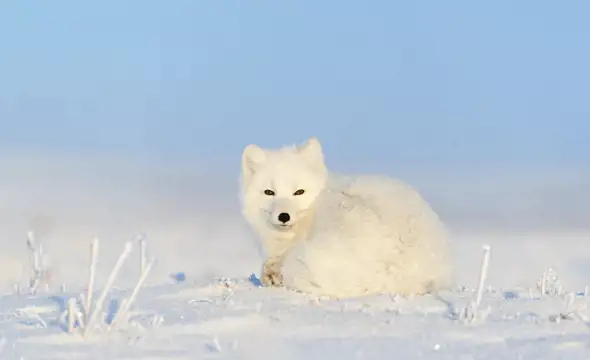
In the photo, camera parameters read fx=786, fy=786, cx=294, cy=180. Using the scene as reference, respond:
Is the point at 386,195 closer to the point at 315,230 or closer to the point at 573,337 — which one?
the point at 315,230

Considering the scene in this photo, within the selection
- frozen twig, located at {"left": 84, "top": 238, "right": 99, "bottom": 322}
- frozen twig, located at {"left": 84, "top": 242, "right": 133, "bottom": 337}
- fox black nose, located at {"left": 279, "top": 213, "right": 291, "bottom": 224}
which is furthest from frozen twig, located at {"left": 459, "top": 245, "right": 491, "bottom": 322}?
fox black nose, located at {"left": 279, "top": 213, "right": 291, "bottom": 224}

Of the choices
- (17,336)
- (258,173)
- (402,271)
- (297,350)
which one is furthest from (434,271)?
(17,336)

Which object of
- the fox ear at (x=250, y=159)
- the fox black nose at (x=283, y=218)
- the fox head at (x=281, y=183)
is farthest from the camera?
the fox ear at (x=250, y=159)

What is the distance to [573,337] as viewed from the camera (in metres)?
3.22

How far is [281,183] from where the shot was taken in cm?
610

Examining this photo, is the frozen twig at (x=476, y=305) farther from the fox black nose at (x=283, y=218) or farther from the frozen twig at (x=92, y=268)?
the fox black nose at (x=283, y=218)

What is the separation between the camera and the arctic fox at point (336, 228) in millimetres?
4918

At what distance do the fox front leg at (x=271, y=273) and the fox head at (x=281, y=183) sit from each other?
0.26 m

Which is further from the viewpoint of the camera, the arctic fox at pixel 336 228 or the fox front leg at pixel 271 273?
the fox front leg at pixel 271 273

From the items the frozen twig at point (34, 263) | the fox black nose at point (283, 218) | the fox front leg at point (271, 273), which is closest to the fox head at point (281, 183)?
the fox black nose at point (283, 218)

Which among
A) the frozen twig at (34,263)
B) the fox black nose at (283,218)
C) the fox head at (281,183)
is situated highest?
the fox head at (281,183)

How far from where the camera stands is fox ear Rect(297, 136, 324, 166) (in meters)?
6.47

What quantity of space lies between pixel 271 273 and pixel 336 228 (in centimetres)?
118

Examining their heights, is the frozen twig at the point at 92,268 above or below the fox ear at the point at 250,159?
below
